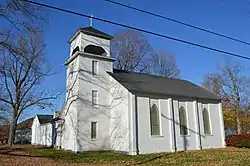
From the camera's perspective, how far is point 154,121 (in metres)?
20.5

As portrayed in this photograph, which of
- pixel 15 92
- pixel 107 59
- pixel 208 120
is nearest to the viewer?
pixel 107 59

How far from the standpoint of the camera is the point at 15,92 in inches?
1280

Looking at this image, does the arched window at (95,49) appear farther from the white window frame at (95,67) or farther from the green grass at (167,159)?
the green grass at (167,159)

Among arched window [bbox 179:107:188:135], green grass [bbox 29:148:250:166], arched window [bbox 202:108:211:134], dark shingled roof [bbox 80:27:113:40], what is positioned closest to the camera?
green grass [bbox 29:148:250:166]

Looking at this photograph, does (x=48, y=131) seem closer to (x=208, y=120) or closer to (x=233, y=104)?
(x=208, y=120)

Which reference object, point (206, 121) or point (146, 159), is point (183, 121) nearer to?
point (206, 121)

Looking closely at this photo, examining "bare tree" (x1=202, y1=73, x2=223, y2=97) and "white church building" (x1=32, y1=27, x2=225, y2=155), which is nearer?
"white church building" (x1=32, y1=27, x2=225, y2=155)

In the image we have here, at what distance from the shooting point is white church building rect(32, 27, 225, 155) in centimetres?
1948

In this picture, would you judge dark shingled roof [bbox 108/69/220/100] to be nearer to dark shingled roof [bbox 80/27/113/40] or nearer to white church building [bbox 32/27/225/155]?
Answer: white church building [bbox 32/27/225/155]

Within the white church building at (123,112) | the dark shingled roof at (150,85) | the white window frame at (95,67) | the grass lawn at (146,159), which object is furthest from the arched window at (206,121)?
the white window frame at (95,67)

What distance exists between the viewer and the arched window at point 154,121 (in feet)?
66.1

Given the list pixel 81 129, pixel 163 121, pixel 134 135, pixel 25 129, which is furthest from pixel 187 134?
pixel 25 129

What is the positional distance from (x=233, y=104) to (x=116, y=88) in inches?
1223

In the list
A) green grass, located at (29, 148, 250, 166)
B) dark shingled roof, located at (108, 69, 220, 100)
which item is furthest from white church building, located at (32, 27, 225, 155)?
green grass, located at (29, 148, 250, 166)
